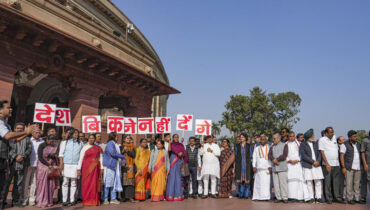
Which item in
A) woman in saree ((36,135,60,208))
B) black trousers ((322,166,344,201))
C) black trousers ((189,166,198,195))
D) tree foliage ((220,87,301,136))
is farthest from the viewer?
tree foliage ((220,87,301,136))

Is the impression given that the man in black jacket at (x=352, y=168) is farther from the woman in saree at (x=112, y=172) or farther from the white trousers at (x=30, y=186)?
the white trousers at (x=30, y=186)

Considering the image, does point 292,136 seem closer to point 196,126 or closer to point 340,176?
point 340,176

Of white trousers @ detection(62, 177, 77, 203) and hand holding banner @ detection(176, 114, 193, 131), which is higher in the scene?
hand holding banner @ detection(176, 114, 193, 131)

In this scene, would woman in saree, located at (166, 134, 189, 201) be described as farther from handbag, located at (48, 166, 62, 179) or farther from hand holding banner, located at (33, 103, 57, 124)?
hand holding banner, located at (33, 103, 57, 124)

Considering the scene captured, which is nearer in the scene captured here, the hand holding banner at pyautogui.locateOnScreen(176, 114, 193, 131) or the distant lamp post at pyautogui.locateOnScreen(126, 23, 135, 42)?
the hand holding banner at pyautogui.locateOnScreen(176, 114, 193, 131)

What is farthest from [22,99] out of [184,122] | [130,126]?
[184,122]

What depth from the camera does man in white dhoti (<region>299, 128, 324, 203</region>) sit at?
761 centimetres

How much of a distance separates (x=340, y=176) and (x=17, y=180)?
26.8 feet

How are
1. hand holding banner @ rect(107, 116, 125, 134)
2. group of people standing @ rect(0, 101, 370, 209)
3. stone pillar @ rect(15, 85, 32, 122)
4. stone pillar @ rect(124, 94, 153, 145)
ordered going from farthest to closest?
stone pillar @ rect(124, 94, 153, 145), stone pillar @ rect(15, 85, 32, 122), hand holding banner @ rect(107, 116, 125, 134), group of people standing @ rect(0, 101, 370, 209)

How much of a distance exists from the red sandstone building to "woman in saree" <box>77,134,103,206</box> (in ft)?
9.71

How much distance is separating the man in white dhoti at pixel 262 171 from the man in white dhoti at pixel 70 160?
4.91 meters

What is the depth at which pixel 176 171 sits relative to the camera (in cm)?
815

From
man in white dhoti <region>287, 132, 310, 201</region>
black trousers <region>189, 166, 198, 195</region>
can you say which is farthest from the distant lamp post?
man in white dhoti <region>287, 132, 310, 201</region>

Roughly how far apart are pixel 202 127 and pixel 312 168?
139 inches
